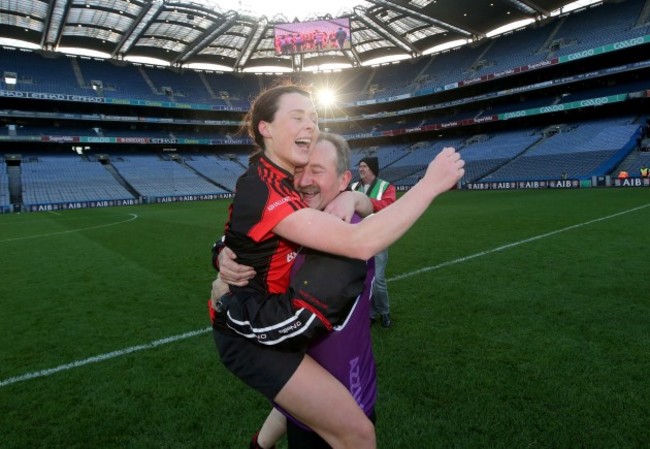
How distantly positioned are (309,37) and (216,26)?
399 inches

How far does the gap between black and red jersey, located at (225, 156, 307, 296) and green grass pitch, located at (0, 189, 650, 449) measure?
192cm

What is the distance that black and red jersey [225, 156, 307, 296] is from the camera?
6.19 feet

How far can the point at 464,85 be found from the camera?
Result: 5025 cm

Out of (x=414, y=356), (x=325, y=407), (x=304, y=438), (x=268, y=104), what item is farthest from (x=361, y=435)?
(x=414, y=356)

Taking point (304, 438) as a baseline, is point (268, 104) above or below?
above

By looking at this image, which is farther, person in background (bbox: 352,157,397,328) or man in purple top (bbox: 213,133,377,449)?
person in background (bbox: 352,157,397,328)

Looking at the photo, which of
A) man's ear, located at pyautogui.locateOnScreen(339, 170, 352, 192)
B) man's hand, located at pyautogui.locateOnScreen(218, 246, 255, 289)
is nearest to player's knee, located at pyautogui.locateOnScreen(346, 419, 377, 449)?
man's hand, located at pyautogui.locateOnScreen(218, 246, 255, 289)

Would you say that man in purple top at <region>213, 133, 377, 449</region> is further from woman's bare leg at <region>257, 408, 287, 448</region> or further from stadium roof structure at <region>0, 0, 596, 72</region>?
stadium roof structure at <region>0, 0, 596, 72</region>

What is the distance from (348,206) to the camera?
217 cm

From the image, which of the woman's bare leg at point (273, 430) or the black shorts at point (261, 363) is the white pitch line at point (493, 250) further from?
the black shorts at point (261, 363)

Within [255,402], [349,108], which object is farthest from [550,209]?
[349,108]

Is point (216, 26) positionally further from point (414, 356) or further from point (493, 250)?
point (414, 356)

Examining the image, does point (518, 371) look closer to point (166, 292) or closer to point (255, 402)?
point (255, 402)

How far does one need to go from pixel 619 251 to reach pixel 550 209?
9.52 m
